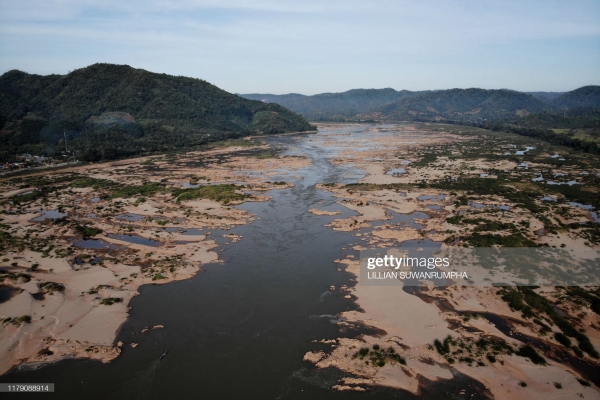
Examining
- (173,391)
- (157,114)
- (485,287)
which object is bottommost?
(173,391)

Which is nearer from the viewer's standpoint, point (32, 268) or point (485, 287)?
point (485, 287)

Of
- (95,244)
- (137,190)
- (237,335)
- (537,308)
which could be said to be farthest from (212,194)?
(537,308)

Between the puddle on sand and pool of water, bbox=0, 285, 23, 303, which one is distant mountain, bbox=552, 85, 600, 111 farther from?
pool of water, bbox=0, 285, 23, 303

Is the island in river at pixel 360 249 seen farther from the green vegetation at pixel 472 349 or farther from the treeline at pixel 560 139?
the treeline at pixel 560 139

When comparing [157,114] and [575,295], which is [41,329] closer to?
[575,295]

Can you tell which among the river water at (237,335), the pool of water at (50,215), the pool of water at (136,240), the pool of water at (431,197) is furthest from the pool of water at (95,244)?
the pool of water at (431,197)

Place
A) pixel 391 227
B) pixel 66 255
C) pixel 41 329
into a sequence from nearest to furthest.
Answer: pixel 41 329 → pixel 66 255 → pixel 391 227

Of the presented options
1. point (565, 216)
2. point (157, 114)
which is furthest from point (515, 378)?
point (157, 114)
